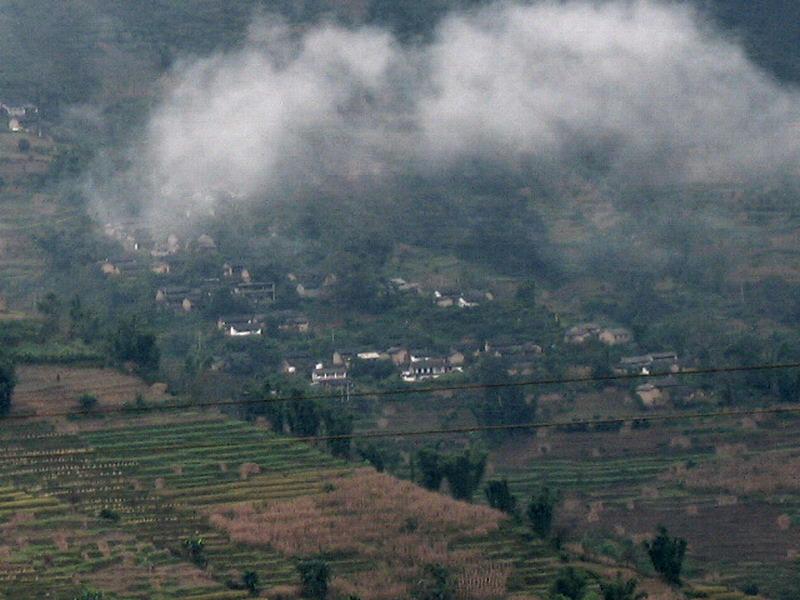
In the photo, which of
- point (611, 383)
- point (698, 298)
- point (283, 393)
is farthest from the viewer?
point (698, 298)

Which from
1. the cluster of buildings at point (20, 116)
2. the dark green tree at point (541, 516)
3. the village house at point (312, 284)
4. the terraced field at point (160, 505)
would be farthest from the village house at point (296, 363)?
the cluster of buildings at point (20, 116)

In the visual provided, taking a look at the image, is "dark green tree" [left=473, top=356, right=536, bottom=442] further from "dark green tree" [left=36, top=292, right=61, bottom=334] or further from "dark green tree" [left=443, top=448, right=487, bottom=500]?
"dark green tree" [left=36, top=292, right=61, bottom=334]

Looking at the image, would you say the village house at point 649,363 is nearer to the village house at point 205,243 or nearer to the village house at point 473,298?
the village house at point 473,298

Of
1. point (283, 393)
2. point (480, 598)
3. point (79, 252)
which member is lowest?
point (480, 598)

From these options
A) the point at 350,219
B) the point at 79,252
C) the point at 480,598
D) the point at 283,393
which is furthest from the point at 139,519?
the point at 350,219

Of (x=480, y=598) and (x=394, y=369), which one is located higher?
(x=394, y=369)

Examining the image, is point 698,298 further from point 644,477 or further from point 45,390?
point 45,390

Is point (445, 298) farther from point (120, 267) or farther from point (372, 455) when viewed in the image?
point (372, 455)
